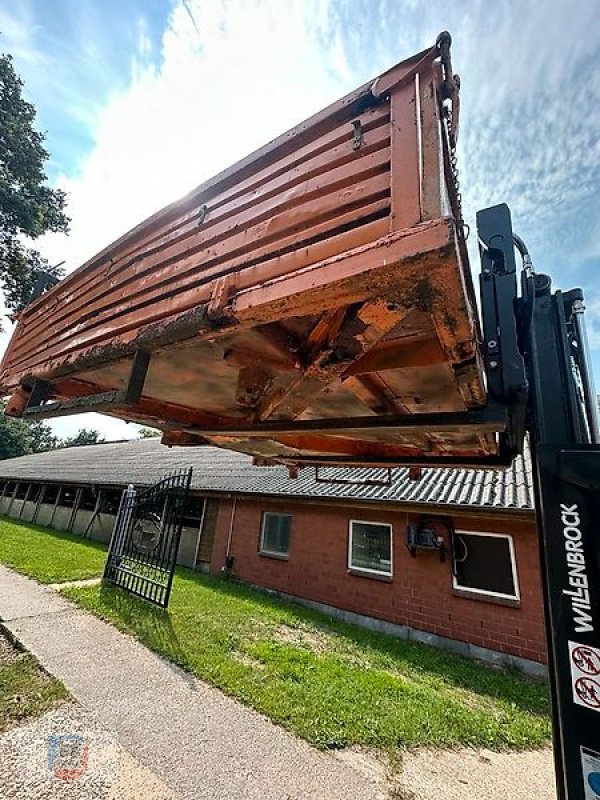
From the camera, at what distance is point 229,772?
2.60 metres

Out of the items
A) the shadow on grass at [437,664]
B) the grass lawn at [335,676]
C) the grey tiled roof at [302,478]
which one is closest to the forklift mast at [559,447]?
the grey tiled roof at [302,478]

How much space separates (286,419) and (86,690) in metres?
3.42

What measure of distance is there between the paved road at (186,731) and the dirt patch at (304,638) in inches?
78.8

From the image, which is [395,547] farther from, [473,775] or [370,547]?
[473,775]

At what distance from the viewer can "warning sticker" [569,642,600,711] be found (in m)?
1.18

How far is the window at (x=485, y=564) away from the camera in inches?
245

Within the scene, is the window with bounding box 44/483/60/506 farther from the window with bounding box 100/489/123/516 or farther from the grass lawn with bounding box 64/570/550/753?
the grass lawn with bounding box 64/570/550/753

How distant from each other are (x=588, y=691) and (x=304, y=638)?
5429 mm

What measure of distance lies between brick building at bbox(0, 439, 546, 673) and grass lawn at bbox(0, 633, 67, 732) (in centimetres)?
303

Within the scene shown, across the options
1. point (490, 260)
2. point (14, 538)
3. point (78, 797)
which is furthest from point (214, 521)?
point (490, 260)

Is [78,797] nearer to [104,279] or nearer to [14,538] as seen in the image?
[104,279]

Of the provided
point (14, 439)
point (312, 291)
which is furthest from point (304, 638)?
point (14, 439)

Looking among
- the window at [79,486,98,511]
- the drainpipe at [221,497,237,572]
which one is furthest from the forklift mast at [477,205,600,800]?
the window at [79,486,98,511]

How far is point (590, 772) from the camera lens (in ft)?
3.64
